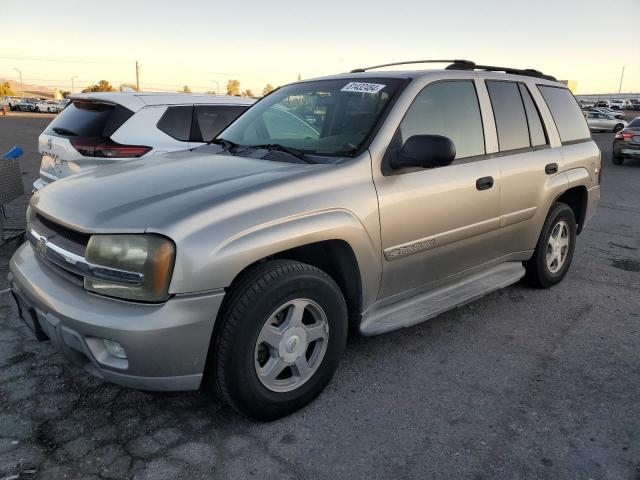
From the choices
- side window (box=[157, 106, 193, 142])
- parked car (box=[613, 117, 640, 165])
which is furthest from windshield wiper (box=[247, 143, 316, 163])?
parked car (box=[613, 117, 640, 165])

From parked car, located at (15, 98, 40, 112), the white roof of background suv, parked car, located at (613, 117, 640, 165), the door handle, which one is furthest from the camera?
parked car, located at (15, 98, 40, 112)

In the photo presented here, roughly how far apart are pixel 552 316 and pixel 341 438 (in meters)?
2.37

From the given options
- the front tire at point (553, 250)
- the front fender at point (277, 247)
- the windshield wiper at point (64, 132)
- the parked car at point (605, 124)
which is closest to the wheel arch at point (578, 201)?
the front tire at point (553, 250)

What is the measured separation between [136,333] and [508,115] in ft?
10.3

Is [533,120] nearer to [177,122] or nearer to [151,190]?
[151,190]

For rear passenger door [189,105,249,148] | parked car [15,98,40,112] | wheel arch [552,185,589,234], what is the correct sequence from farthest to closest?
parked car [15,98,40,112]
rear passenger door [189,105,249,148]
wheel arch [552,185,589,234]

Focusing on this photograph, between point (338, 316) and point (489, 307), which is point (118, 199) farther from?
point (489, 307)

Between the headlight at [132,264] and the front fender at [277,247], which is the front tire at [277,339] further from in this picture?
the headlight at [132,264]

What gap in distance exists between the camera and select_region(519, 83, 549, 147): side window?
4.14 metres

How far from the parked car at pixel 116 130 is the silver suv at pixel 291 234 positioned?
1584 mm

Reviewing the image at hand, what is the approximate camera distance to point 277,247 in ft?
8.04

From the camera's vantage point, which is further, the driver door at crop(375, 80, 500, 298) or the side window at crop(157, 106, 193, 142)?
the side window at crop(157, 106, 193, 142)

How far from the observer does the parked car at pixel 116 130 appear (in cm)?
489

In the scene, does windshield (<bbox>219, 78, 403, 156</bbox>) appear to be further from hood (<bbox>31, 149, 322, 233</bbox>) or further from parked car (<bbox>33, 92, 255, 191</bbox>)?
parked car (<bbox>33, 92, 255, 191</bbox>)
